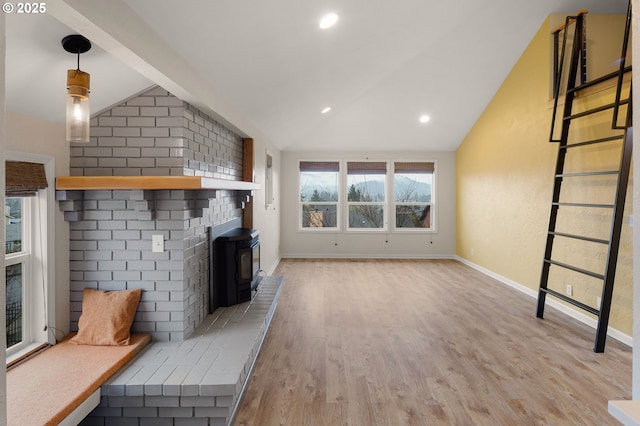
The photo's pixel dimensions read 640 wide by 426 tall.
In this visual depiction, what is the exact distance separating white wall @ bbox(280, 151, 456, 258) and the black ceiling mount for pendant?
20.2ft

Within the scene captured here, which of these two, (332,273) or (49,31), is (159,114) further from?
(332,273)

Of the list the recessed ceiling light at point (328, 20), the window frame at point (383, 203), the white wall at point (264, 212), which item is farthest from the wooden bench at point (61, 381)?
the window frame at point (383, 203)

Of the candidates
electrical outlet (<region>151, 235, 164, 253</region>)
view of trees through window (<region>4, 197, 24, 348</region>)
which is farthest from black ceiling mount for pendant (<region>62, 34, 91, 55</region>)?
electrical outlet (<region>151, 235, 164, 253</region>)

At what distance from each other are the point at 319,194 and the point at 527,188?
13.5 feet

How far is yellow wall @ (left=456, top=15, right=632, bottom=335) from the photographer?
3727 mm

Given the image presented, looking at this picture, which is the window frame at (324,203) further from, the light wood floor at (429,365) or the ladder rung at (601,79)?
the ladder rung at (601,79)

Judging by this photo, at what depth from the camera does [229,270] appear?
333 centimetres

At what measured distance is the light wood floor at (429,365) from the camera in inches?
90.3

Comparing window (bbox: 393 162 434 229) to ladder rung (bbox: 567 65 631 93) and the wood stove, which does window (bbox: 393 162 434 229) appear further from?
the wood stove

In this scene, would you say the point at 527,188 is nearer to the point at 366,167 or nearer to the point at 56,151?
the point at 366,167

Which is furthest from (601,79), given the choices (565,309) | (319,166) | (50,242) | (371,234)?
(319,166)

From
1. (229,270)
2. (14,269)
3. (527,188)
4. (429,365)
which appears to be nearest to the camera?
(14,269)

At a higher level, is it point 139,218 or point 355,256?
point 139,218

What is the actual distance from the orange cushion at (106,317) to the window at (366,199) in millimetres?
5914
